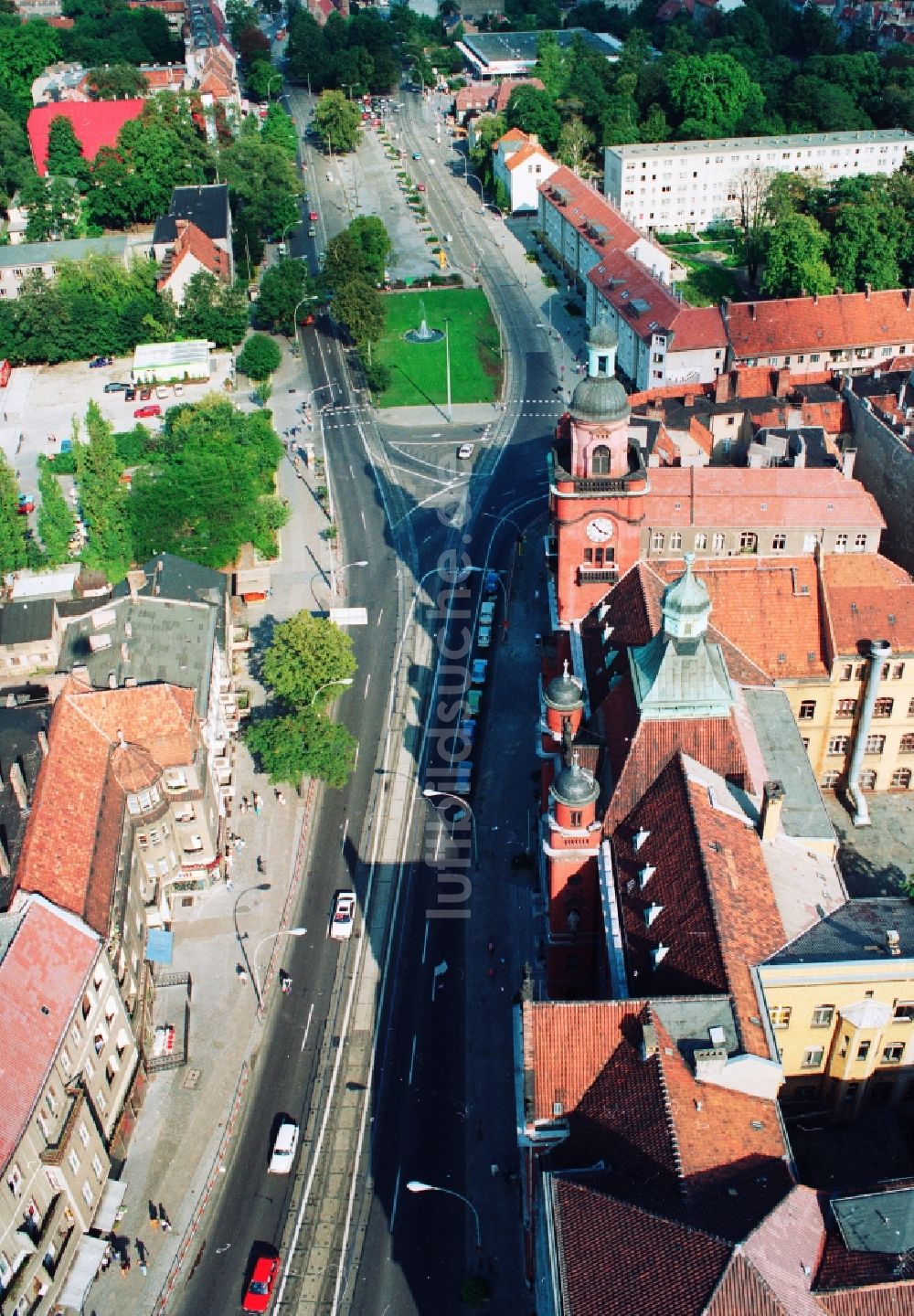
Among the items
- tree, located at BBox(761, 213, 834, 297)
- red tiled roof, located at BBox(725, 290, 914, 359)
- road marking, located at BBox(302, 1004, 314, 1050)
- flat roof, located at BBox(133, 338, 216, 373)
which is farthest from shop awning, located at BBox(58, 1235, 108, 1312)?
tree, located at BBox(761, 213, 834, 297)

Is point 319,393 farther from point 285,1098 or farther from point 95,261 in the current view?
point 285,1098

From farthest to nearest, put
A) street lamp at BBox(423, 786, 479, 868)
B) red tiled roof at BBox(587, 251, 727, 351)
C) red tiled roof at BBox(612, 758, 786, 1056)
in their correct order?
red tiled roof at BBox(587, 251, 727, 351) < street lamp at BBox(423, 786, 479, 868) < red tiled roof at BBox(612, 758, 786, 1056)

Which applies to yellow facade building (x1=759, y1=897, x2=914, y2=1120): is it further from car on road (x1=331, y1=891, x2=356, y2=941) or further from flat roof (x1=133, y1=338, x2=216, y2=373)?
flat roof (x1=133, y1=338, x2=216, y2=373)

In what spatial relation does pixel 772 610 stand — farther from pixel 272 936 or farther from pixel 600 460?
pixel 272 936

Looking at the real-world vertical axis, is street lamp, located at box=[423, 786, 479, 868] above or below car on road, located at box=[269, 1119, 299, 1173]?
above

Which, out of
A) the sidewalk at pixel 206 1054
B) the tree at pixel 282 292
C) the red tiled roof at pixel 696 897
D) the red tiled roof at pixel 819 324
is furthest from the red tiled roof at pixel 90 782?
the tree at pixel 282 292

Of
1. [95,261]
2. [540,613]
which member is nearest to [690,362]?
[540,613]

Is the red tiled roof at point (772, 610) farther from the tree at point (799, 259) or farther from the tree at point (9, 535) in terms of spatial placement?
the tree at point (799, 259)
